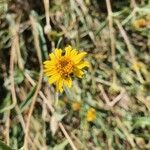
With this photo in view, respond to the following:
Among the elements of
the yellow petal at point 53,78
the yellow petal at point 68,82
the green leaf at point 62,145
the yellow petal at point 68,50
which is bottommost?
the green leaf at point 62,145

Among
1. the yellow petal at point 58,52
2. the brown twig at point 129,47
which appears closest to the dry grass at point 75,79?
the brown twig at point 129,47

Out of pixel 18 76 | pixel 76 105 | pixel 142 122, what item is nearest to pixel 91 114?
pixel 76 105

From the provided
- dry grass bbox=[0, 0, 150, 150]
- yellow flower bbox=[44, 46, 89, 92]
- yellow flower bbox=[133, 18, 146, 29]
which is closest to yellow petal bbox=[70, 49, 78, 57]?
yellow flower bbox=[44, 46, 89, 92]

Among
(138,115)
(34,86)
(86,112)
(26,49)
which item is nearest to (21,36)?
(26,49)

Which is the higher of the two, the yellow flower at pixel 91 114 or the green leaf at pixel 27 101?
the green leaf at pixel 27 101

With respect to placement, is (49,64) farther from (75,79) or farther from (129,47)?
(129,47)

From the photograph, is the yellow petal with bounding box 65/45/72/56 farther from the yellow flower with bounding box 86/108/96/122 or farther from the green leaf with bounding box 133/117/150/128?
the green leaf with bounding box 133/117/150/128

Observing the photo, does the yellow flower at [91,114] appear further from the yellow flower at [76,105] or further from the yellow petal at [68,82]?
the yellow petal at [68,82]

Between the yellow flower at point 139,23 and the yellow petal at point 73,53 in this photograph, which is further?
the yellow flower at point 139,23
